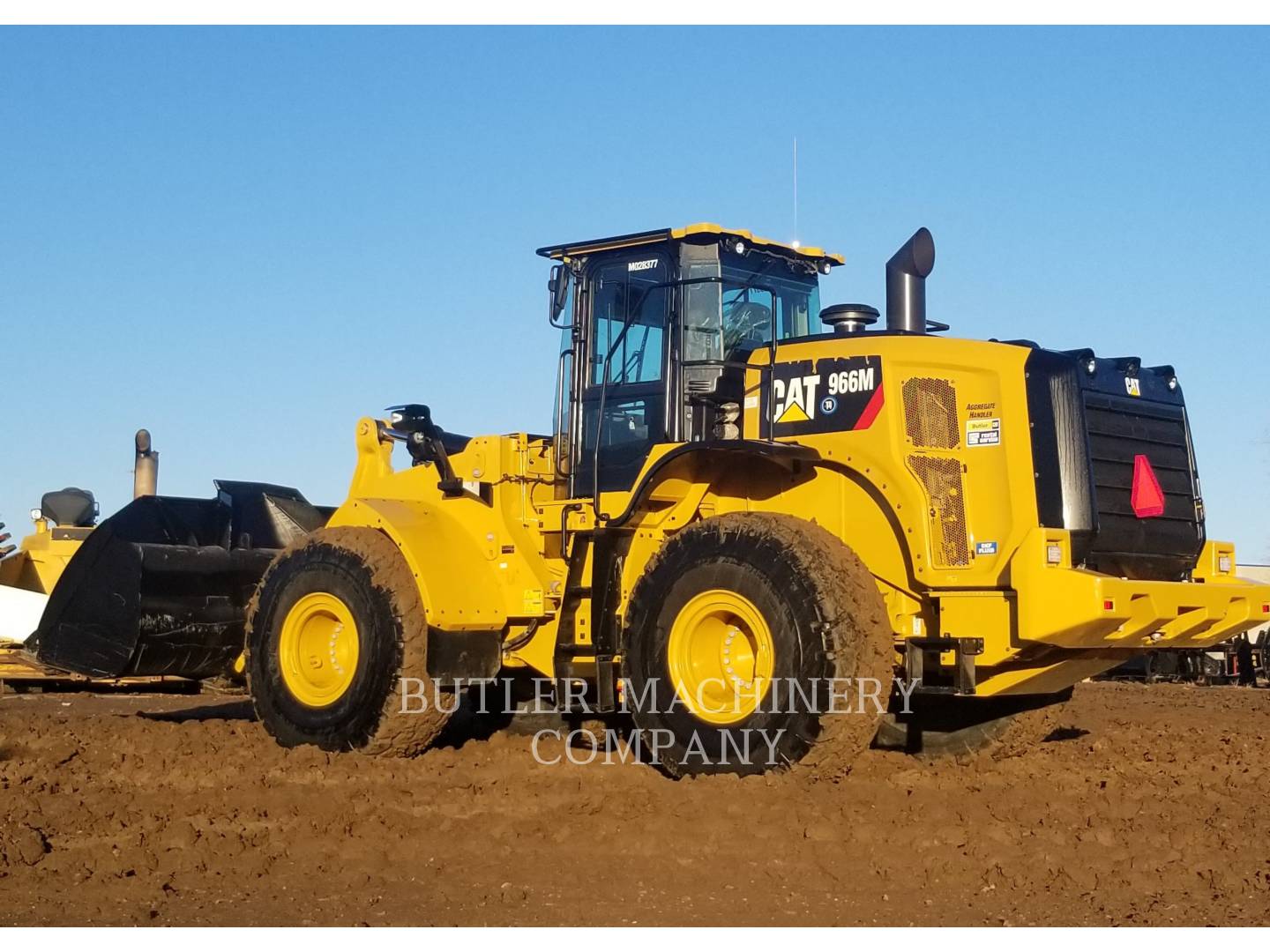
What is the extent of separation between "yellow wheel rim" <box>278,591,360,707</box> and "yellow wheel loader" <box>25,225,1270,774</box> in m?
0.02

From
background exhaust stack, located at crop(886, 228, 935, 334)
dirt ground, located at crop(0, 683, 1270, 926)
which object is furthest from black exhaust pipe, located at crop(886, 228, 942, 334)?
dirt ground, located at crop(0, 683, 1270, 926)

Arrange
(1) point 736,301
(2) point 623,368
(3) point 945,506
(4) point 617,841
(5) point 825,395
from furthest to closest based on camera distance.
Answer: (2) point 623,368
(1) point 736,301
(5) point 825,395
(3) point 945,506
(4) point 617,841

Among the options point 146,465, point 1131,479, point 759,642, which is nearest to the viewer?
point 759,642

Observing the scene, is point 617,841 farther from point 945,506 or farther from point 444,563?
point 444,563

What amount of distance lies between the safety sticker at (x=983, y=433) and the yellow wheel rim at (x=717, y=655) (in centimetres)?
150

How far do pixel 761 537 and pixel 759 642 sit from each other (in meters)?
0.55

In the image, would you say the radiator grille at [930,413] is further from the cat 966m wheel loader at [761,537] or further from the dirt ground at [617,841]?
the dirt ground at [617,841]

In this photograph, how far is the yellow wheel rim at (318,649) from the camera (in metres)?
10.2

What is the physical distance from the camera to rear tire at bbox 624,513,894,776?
7.76 m

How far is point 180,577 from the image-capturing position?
11.5 metres

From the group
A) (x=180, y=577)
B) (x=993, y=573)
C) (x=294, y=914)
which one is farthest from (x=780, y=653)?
(x=180, y=577)

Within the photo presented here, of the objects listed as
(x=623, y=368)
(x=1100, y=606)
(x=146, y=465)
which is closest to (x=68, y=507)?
(x=146, y=465)

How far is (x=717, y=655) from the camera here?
8.48 metres

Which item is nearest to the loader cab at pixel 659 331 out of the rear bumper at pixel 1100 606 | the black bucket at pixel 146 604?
the rear bumper at pixel 1100 606
